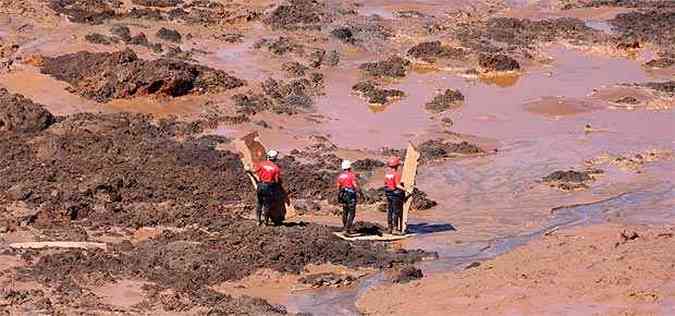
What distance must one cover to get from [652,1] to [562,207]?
69.7ft

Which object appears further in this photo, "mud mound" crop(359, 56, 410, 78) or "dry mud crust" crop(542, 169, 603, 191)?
"mud mound" crop(359, 56, 410, 78)

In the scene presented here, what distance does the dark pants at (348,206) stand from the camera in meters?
15.6

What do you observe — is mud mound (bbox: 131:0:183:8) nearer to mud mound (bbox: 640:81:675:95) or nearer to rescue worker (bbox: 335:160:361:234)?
mud mound (bbox: 640:81:675:95)

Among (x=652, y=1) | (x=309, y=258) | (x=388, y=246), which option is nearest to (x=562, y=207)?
(x=388, y=246)

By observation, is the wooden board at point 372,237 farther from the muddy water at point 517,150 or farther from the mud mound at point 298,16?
the mud mound at point 298,16

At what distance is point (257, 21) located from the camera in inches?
1222

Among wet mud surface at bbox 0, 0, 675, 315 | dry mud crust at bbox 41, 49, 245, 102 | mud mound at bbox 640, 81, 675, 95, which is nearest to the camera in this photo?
wet mud surface at bbox 0, 0, 675, 315

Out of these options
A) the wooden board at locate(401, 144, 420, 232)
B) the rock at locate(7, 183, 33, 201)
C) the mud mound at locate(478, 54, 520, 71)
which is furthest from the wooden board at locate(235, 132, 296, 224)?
the mud mound at locate(478, 54, 520, 71)

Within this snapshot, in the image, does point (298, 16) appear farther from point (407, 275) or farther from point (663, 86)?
point (407, 275)

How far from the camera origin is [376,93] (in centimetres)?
2508

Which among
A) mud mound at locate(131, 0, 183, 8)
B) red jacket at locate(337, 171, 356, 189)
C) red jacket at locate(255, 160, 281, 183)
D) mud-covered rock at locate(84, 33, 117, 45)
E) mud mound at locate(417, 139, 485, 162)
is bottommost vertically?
mud mound at locate(417, 139, 485, 162)

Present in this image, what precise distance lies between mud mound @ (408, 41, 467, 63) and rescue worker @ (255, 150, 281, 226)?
43.7 feet

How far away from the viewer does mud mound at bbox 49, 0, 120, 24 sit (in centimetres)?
2947

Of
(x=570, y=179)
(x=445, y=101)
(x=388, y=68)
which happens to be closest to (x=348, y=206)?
(x=570, y=179)
